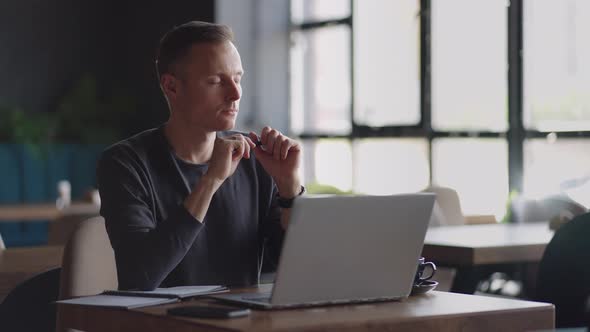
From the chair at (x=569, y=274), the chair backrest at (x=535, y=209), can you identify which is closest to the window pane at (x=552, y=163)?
the chair backrest at (x=535, y=209)

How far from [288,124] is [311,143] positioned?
45cm

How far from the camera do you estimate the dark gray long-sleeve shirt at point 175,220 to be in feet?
7.36

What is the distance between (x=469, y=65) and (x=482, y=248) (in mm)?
3858

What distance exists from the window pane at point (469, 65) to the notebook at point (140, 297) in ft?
15.9

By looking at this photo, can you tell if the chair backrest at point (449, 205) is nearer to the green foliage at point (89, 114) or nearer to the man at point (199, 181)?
the man at point (199, 181)

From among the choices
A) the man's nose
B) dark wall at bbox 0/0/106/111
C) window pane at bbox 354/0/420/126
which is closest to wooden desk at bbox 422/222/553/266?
the man's nose

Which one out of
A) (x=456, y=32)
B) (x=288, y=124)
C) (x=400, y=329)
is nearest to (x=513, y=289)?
(x=456, y=32)

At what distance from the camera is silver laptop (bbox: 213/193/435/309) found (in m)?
1.78

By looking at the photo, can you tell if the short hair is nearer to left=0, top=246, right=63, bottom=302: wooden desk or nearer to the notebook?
the notebook

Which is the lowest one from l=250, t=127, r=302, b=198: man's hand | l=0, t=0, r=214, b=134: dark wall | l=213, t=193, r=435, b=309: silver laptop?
l=213, t=193, r=435, b=309: silver laptop

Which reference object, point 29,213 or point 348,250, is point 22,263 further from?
point 29,213

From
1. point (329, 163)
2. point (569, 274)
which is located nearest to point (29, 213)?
point (329, 163)

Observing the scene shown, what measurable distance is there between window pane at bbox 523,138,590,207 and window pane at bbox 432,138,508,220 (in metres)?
0.20

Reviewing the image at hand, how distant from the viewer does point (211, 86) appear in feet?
8.09
